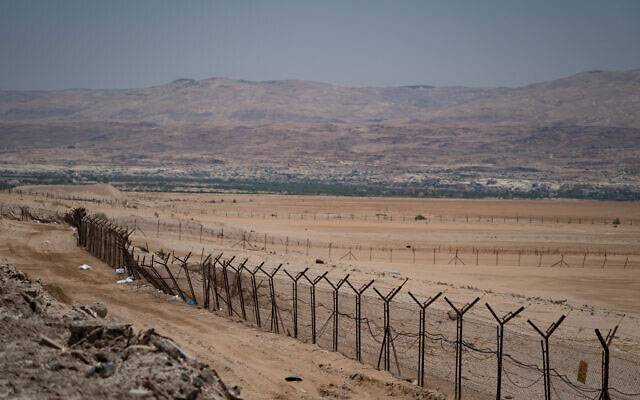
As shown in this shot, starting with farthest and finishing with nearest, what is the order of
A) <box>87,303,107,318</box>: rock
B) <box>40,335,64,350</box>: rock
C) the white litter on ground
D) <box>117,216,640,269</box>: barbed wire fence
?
<box>117,216,640,269</box>: barbed wire fence, the white litter on ground, <box>87,303,107,318</box>: rock, <box>40,335,64,350</box>: rock

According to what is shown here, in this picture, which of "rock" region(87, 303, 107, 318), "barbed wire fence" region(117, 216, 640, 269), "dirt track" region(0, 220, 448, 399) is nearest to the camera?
"dirt track" region(0, 220, 448, 399)

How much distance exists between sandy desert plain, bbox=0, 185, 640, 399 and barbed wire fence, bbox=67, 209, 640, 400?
0.07 meters

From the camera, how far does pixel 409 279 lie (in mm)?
32062

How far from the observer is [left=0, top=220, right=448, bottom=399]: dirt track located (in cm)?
1569

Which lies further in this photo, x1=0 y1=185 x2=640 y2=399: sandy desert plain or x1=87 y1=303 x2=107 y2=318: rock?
x1=87 y1=303 x2=107 y2=318: rock

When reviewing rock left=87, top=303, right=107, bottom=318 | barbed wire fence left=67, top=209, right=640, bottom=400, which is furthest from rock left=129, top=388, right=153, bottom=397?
rock left=87, top=303, right=107, bottom=318

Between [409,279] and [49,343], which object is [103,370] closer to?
[49,343]

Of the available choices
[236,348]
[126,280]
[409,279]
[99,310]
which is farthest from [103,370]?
[409,279]

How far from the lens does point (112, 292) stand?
25.2m

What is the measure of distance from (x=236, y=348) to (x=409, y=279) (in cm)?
1472

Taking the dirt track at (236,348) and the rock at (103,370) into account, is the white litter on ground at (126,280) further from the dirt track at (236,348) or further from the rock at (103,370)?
the rock at (103,370)

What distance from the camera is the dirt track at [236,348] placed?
1569 centimetres

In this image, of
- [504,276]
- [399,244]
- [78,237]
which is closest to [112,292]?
[78,237]

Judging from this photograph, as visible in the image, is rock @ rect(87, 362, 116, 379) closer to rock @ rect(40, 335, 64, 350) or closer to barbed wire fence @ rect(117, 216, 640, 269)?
rock @ rect(40, 335, 64, 350)
